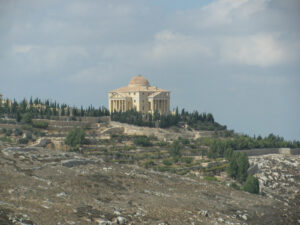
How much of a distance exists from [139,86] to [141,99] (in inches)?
214

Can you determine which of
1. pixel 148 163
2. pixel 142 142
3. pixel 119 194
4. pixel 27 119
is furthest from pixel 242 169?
pixel 27 119

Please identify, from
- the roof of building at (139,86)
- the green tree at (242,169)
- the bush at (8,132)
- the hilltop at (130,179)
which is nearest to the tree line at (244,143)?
the hilltop at (130,179)

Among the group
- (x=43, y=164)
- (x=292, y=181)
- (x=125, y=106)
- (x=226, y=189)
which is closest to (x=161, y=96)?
(x=125, y=106)

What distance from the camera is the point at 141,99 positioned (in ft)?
281

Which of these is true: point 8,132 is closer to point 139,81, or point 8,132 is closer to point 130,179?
point 130,179

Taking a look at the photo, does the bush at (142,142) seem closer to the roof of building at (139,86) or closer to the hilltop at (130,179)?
the hilltop at (130,179)

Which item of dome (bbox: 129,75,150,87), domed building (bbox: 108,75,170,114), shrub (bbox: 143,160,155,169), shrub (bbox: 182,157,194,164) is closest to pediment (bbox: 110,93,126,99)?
domed building (bbox: 108,75,170,114)

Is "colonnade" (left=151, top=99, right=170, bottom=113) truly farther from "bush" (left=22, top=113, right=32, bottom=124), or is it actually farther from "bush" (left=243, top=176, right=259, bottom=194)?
"bush" (left=243, top=176, right=259, bottom=194)

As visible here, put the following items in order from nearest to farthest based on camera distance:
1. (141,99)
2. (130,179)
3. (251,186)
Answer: (130,179)
(251,186)
(141,99)

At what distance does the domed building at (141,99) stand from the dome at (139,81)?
1.77 m

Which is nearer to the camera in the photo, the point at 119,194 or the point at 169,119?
the point at 119,194

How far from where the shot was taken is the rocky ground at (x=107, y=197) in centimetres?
2150

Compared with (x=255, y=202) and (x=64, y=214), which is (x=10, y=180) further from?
(x=255, y=202)

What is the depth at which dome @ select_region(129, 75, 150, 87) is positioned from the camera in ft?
299
